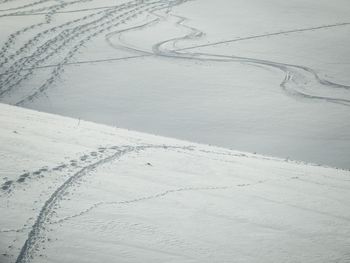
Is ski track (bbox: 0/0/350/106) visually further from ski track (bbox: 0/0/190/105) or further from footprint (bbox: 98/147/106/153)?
footprint (bbox: 98/147/106/153)

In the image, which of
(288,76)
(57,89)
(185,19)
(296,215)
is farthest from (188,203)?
(185,19)

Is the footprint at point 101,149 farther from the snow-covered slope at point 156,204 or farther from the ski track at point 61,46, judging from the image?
the ski track at point 61,46

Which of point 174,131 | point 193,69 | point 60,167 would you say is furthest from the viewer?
point 193,69

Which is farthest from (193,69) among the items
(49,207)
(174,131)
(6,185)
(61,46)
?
(49,207)

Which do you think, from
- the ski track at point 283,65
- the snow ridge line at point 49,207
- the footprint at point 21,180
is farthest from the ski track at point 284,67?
the footprint at point 21,180

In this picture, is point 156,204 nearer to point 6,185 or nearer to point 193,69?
point 6,185

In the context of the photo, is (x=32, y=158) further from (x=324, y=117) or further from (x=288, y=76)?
(x=288, y=76)

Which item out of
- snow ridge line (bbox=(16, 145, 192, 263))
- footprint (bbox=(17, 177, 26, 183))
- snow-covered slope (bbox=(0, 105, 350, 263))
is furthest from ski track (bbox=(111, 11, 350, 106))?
footprint (bbox=(17, 177, 26, 183))
